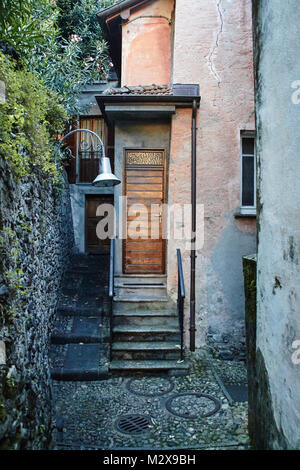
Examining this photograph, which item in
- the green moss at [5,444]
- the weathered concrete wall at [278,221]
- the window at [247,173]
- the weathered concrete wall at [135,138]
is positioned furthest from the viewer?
the weathered concrete wall at [135,138]

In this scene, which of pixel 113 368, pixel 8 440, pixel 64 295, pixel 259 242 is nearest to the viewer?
pixel 8 440

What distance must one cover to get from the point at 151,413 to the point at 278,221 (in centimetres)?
298

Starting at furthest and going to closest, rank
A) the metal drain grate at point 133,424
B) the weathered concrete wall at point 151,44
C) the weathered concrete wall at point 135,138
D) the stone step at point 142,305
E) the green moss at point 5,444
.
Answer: the weathered concrete wall at point 151,44 < the weathered concrete wall at point 135,138 < the stone step at point 142,305 < the metal drain grate at point 133,424 < the green moss at point 5,444

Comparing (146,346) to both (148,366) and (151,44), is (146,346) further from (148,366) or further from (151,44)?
(151,44)

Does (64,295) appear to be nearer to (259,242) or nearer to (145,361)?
(145,361)

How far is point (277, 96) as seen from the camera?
9.33 ft

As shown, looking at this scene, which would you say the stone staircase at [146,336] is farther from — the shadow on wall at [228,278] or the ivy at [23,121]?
the ivy at [23,121]

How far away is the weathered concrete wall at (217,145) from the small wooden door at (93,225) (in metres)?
5.57

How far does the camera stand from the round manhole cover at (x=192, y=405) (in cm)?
437

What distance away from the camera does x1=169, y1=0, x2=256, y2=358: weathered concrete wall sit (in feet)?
20.9

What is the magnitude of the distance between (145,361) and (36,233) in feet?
8.64

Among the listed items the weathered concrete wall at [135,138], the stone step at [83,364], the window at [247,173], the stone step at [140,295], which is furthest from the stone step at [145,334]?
the window at [247,173]

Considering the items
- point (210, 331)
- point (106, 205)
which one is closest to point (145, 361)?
point (210, 331)

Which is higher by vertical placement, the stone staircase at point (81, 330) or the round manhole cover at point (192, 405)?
the stone staircase at point (81, 330)
